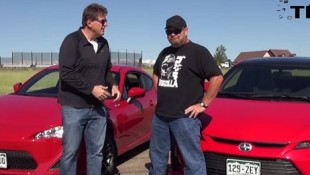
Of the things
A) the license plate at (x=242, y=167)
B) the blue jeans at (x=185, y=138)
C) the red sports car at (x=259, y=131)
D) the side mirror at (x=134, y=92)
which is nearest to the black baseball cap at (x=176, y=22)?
the blue jeans at (x=185, y=138)

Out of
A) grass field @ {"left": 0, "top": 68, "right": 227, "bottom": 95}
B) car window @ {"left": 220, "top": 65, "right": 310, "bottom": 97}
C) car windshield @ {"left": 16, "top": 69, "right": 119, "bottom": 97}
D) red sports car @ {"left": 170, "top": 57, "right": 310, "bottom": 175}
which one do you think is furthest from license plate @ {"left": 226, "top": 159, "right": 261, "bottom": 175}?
grass field @ {"left": 0, "top": 68, "right": 227, "bottom": 95}

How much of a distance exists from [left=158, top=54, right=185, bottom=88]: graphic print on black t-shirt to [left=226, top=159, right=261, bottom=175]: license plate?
0.83 metres

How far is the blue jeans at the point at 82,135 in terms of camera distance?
155 inches

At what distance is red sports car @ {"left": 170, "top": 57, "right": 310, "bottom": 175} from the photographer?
358cm

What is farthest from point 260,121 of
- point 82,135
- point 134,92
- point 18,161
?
point 18,161

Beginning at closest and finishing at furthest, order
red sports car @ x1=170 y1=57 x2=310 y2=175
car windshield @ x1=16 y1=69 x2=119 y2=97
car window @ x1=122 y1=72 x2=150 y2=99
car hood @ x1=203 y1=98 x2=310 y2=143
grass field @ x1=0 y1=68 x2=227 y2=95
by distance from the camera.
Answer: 1. red sports car @ x1=170 y1=57 x2=310 y2=175
2. car hood @ x1=203 y1=98 x2=310 y2=143
3. car windshield @ x1=16 y1=69 x2=119 y2=97
4. car window @ x1=122 y1=72 x2=150 y2=99
5. grass field @ x1=0 y1=68 x2=227 y2=95

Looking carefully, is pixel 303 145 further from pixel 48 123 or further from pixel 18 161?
pixel 18 161

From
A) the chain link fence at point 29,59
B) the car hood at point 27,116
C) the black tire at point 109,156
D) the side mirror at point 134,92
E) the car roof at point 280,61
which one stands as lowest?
the chain link fence at point 29,59

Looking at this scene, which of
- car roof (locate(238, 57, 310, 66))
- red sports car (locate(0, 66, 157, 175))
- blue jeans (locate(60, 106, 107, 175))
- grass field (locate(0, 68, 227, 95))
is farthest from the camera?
grass field (locate(0, 68, 227, 95))

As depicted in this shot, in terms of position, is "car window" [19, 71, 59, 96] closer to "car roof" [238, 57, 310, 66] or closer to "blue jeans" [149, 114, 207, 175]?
"blue jeans" [149, 114, 207, 175]

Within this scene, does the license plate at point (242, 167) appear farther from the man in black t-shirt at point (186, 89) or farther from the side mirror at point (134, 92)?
the side mirror at point (134, 92)

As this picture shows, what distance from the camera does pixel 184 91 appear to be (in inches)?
149

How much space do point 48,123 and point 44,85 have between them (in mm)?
1658

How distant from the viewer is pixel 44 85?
6.08m
